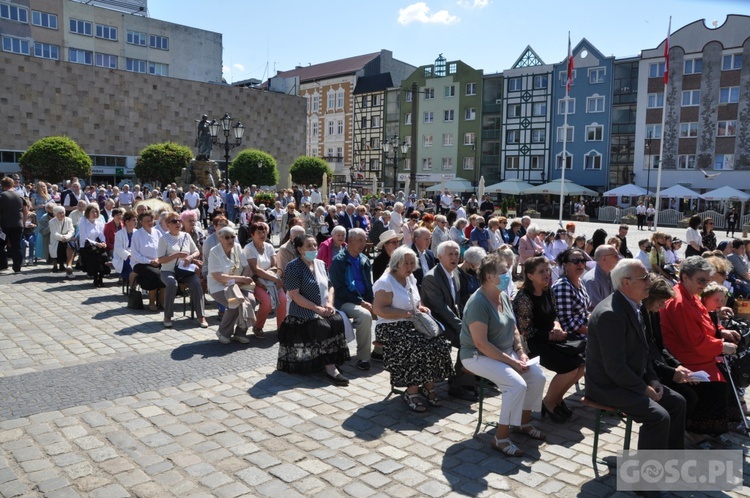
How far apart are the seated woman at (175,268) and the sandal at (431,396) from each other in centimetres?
423

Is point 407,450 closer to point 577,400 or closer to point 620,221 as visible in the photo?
point 577,400

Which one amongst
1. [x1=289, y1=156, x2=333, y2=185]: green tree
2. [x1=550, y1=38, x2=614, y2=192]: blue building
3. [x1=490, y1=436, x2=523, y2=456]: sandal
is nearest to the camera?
[x1=490, y1=436, x2=523, y2=456]: sandal

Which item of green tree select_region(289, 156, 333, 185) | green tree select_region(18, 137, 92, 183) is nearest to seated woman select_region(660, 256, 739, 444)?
green tree select_region(18, 137, 92, 183)

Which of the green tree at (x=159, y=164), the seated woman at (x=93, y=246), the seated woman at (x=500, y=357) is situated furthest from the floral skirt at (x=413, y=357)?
the green tree at (x=159, y=164)

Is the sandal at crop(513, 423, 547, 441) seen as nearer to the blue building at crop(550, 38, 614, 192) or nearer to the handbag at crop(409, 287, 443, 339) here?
the handbag at crop(409, 287, 443, 339)

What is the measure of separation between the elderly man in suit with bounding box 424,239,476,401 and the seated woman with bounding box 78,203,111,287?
8213 mm

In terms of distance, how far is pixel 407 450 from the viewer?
16.3 ft

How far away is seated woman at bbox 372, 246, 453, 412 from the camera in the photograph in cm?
588

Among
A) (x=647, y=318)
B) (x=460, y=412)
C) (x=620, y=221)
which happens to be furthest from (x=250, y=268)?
(x=620, y=221)

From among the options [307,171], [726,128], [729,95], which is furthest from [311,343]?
[729,95]

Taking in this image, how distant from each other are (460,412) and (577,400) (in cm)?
145

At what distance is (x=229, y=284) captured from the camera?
8227 mm

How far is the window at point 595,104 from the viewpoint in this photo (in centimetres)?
5044

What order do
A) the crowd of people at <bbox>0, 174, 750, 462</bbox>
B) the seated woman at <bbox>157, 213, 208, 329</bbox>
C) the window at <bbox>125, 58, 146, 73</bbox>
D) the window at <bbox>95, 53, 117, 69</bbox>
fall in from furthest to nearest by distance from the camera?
the window at <bbox>125, 58, 146, 73</bbox>, the window at <bbox>95, 53, 117, 69</bbox>, the seated woman at <bbox>157, 213, 208, 329</bbox>, the crowd of people at <bbox>0, 174, 750, 462</bbox>
